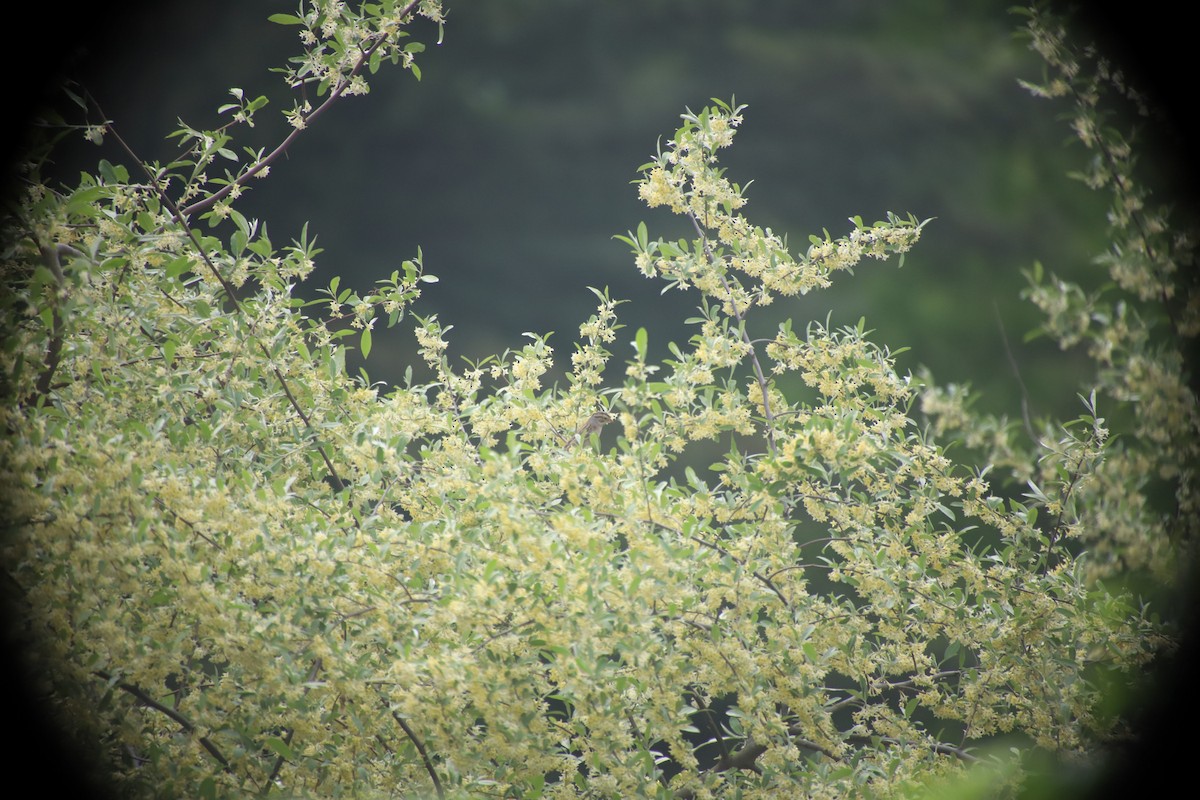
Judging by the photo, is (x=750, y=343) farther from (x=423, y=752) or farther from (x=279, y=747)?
(x=279, y=747)

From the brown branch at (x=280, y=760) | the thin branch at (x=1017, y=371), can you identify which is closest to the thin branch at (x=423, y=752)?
the brown branch at (x=280, y=760)

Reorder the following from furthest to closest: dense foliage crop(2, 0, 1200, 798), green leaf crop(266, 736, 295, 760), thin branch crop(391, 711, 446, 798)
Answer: thin branch crop(391, 711, 446, 798) → green leaf crop(266, 736, 295, 760) → dense foliage crop(2, 0, 1200, 798)

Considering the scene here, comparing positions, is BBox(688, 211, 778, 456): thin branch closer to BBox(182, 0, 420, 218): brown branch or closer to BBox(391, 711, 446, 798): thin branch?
BBox(182, 0, 420, 218): brown branch

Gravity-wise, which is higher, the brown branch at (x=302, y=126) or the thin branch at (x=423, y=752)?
the brown branch at (x=302, y=126)

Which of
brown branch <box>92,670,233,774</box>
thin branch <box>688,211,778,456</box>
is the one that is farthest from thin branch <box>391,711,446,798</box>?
thin branch <box>688,211,778,456</box>

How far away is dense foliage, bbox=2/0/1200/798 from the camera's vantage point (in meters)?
1.71

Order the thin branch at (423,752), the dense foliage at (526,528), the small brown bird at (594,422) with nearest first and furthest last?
the dense foliage at (526,528) < the thin branch at (423,752) < the small brown bird at (594,422)

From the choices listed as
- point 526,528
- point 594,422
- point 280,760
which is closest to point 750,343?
point 594,422

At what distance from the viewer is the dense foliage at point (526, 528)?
1.71 meters

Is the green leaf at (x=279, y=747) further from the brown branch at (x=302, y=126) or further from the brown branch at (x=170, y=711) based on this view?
the brown branch at (x=302, y=126)

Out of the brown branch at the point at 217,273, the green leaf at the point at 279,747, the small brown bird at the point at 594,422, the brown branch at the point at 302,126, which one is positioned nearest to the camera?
the green leaf at the point at 279,747

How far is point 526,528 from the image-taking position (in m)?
1.90

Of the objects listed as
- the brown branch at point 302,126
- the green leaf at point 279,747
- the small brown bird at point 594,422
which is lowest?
the green leaf at point 279,747

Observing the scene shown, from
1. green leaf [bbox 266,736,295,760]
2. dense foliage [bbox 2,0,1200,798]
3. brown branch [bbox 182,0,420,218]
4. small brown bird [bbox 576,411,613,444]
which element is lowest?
green leaf [bbox 266,736,295,760]
